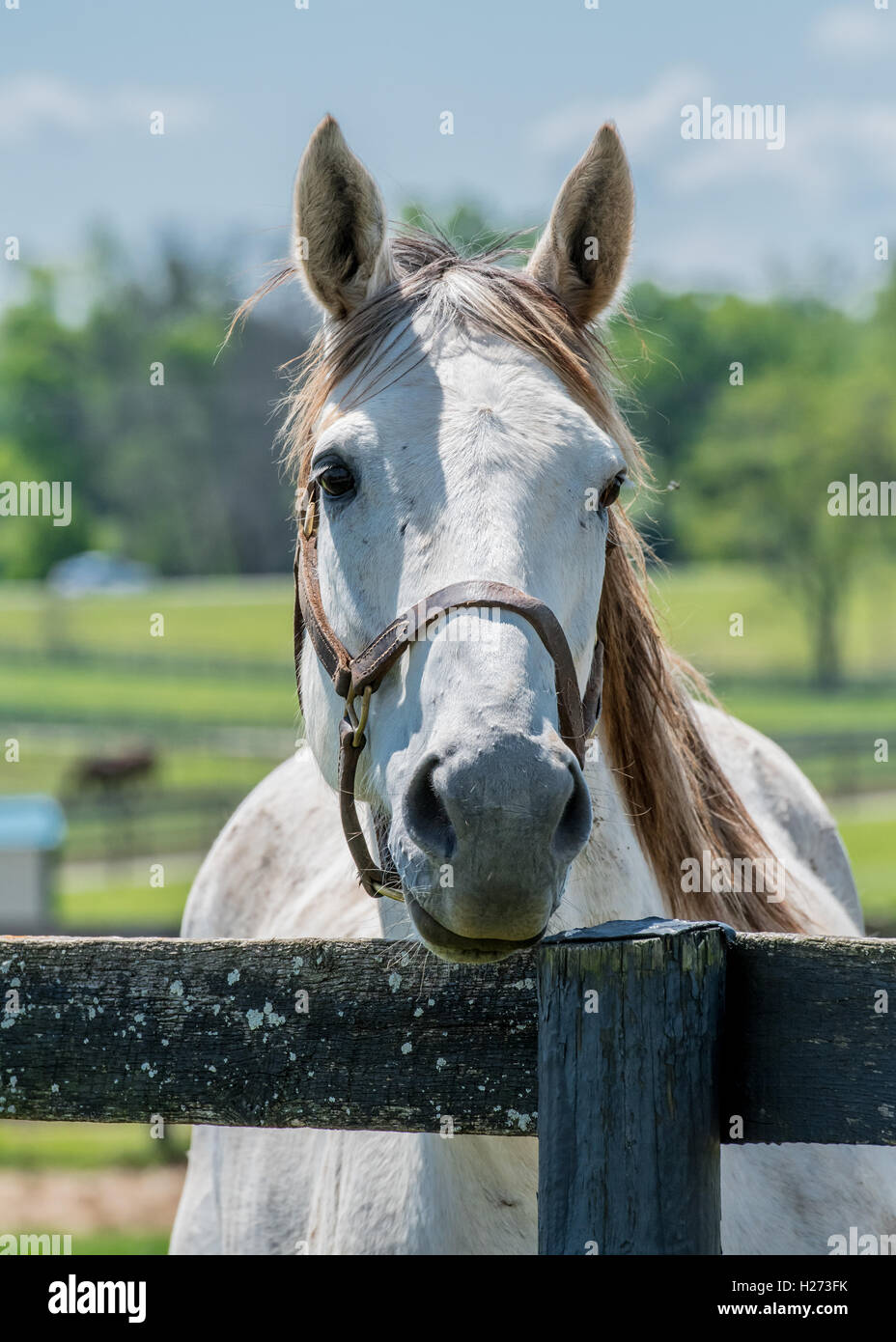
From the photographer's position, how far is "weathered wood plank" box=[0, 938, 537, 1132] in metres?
1.81

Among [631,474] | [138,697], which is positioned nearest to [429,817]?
[631,474]

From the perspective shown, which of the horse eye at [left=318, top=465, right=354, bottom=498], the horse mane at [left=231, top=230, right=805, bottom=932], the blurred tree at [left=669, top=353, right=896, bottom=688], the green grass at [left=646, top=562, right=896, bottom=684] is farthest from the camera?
the green grass at [left=646, top=562, right=896, bottom=684]

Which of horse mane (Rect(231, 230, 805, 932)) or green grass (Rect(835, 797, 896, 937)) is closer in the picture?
horse mane (Rect(231, 230, 805, 932))

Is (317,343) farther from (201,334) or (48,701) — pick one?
(201,334)

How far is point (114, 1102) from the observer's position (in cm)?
188

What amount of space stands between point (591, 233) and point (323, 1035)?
176cm

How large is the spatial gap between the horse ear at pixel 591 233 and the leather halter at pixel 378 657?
0.73m

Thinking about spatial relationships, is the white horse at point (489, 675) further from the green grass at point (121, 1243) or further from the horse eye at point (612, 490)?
the green grass at point (121, 1243)

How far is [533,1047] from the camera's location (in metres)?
1.80

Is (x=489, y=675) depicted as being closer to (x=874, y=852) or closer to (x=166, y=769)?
(x=874, y=852)

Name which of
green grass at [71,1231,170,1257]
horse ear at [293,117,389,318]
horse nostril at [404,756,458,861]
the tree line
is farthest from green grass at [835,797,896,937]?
the tree line

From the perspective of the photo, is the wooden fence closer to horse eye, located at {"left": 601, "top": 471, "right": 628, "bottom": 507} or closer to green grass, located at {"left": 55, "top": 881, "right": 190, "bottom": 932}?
horse eye, located at {"left": 601, "top": 471, "right": 628, "bottom": 507}

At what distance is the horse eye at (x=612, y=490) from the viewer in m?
2.31

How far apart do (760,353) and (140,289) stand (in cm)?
3748
